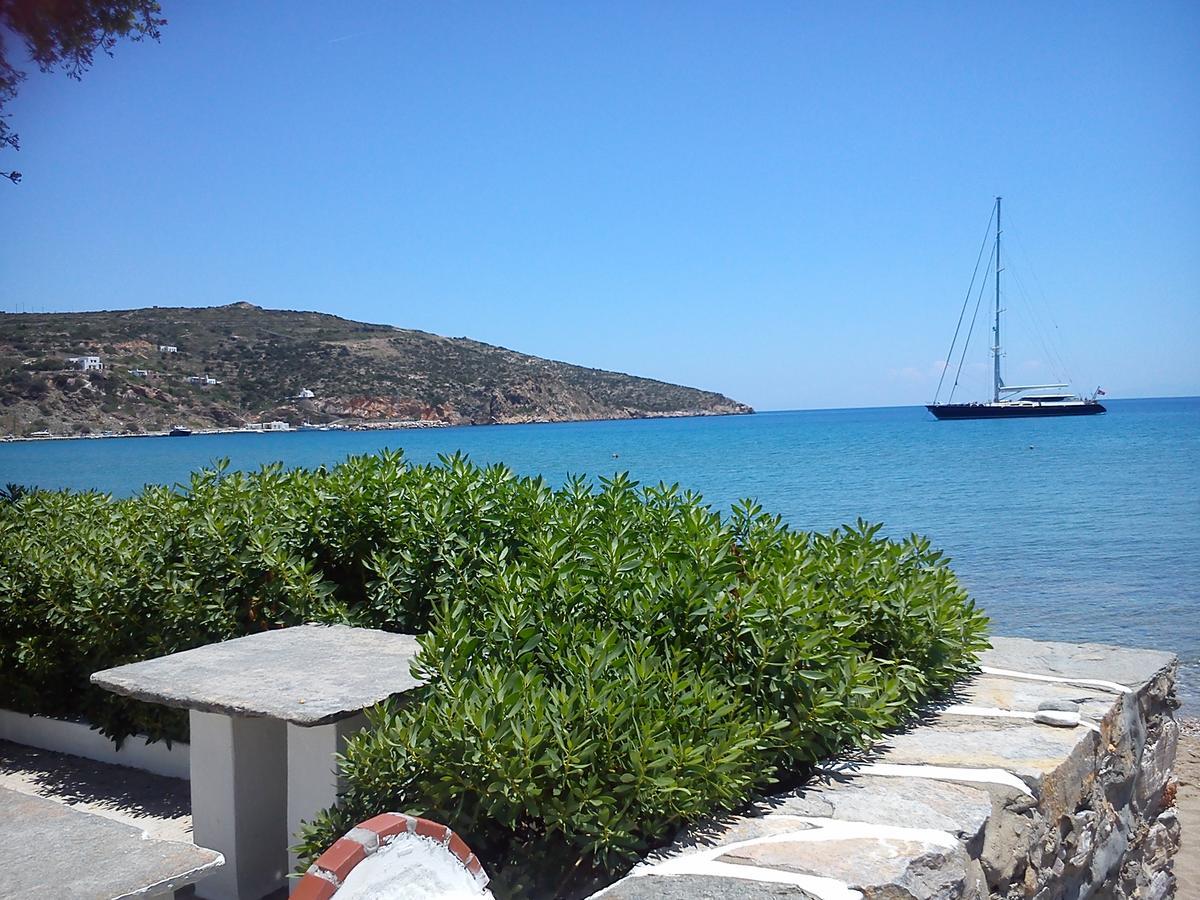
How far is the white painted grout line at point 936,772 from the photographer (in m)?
3.30

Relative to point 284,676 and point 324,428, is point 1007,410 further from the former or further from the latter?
point 284,676

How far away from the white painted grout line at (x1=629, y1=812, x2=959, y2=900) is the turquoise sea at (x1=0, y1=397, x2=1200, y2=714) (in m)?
2.90

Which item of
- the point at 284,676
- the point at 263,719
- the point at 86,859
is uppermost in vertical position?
the point at 284,676

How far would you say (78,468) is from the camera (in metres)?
43.0

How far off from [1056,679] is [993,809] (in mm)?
1802

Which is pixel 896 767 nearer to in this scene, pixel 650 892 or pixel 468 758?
pixel 650 892

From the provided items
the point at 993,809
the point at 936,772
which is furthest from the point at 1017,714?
the point at 993,809

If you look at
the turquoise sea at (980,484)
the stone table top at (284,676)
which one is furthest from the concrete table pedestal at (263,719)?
the turquoise sea at (980,484)

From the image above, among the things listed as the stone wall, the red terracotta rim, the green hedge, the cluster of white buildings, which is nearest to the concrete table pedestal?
the green hedge

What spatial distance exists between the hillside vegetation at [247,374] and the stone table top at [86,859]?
161 feet

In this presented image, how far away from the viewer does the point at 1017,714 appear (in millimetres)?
4094

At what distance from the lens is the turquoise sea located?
1446 cm

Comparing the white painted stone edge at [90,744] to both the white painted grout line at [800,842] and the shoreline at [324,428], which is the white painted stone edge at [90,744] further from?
the shoreline at [324,428]

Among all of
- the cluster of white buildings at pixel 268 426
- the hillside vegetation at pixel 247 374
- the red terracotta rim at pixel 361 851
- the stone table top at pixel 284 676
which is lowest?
the stone table top at pixel 284 676
